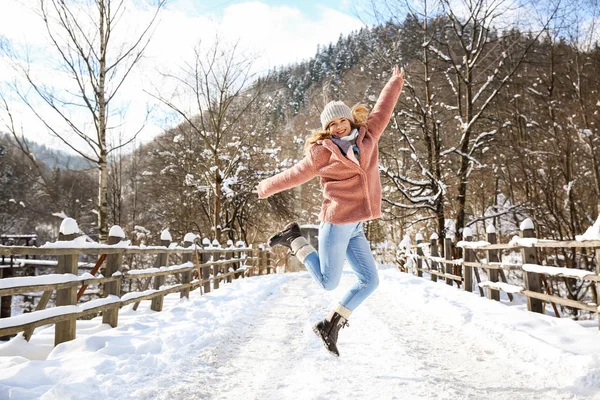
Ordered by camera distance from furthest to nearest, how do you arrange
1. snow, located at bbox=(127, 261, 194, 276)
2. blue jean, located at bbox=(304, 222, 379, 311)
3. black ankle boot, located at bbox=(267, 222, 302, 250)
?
snow, located at bbox=(127, 261, 194, 276) < black ankle boot, located at bbox=(267, 222, 302, 250) < blue jean, located at bbox=(304, 222, 379, 311)

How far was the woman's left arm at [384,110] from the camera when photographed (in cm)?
314

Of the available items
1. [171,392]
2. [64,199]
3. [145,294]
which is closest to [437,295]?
[145,294]

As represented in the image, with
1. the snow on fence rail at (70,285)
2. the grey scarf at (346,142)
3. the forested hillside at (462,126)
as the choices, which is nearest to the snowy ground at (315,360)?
the snow on fence rail at (70,285)

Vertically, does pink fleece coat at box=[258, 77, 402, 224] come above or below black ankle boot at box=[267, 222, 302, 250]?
above

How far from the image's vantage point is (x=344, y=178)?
302 centimetres

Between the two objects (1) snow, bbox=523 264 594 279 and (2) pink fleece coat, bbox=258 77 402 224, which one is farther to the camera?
(1) snow, bbox=523 264 594 279

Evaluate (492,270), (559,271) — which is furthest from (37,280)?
(492,270)

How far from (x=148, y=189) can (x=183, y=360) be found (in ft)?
81.0

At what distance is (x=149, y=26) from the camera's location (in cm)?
1071

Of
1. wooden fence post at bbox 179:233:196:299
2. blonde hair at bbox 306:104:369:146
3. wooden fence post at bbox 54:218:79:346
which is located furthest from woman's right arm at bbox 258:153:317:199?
wooden fence post at bbox 179:233:196:299

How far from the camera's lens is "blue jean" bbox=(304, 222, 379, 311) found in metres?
3.02

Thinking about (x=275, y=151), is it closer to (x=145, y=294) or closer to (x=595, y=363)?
(x=145, y=294)

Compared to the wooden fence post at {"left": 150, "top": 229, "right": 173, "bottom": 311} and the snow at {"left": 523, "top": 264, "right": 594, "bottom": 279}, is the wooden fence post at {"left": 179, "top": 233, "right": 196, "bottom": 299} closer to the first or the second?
the wooden fence post at {"left": 150, "top": 229, "right": 173, "bottom": 311}

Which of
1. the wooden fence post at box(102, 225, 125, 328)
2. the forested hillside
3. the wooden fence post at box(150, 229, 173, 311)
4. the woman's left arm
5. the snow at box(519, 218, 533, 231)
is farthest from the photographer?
the forested hillside
